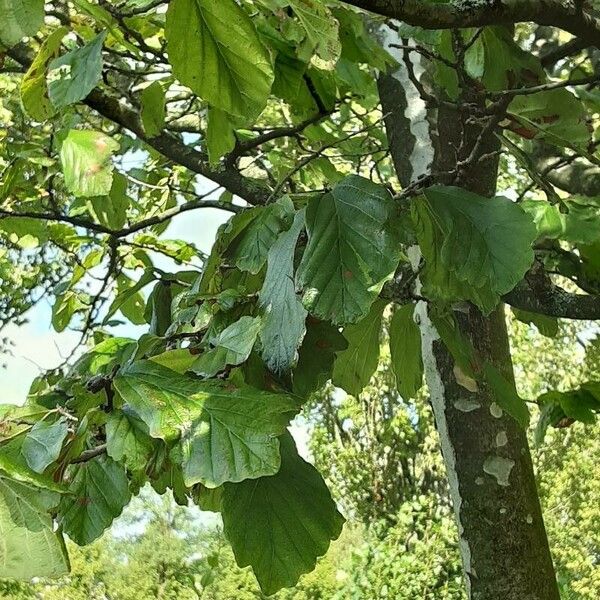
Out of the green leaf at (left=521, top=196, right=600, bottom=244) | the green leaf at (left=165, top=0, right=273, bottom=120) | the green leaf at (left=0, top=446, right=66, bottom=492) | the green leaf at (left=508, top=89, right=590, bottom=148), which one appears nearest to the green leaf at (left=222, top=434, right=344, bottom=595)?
the green leaf at (left=0, top=446, right=66, bottom=492)

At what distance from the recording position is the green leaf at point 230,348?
372 millimetres

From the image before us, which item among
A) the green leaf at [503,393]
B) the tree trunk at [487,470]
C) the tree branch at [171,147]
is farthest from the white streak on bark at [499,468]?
the tree branch at [171,147]

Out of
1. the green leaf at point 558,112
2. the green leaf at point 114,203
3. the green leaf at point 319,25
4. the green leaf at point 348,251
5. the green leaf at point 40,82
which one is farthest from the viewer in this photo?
the green leaf at point 114,203

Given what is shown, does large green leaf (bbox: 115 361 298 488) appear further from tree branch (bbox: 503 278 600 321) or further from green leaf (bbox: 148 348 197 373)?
tree branch (bbox: 503 278 600 321)

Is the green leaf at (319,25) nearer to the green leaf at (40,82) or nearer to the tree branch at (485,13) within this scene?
the tree branch at (485,13)

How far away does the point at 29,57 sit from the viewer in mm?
1193

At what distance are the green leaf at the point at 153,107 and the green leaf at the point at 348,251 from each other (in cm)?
54

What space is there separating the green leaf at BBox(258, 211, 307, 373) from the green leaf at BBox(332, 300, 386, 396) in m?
0.20

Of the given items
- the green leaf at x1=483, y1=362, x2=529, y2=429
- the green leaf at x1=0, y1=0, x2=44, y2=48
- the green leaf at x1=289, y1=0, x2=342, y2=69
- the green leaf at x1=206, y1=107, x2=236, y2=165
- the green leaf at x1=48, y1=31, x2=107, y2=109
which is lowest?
the green leaf at x1=483, y1=362, x2=529, y2=429

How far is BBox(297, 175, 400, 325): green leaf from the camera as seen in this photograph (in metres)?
0.41

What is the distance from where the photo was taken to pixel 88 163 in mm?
806

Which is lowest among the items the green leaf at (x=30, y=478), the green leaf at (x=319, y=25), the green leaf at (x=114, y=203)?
the green leaf at (x=30, y=478)

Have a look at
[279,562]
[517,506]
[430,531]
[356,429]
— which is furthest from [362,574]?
[279,562]

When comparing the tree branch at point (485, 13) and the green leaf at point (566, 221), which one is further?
the green leaf at point (566, 221)
